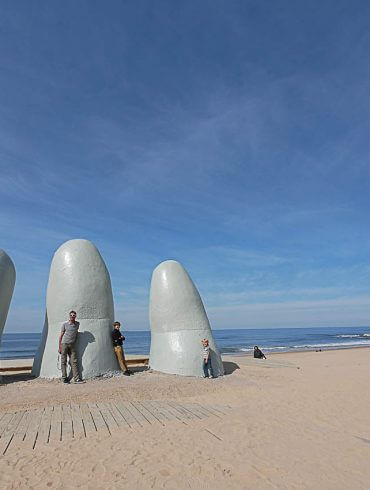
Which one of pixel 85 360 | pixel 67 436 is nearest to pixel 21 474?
pixel 67 436

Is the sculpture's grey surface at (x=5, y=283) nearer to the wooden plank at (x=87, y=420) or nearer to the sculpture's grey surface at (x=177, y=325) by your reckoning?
the sculpture's grey surface at (x=177, y=325)

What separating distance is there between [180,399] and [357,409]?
3274mm

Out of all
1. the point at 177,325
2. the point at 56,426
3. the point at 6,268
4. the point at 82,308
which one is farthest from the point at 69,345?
the point at 56,426

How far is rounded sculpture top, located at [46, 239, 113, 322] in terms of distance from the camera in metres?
9.76

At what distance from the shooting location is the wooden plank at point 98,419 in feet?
17.9

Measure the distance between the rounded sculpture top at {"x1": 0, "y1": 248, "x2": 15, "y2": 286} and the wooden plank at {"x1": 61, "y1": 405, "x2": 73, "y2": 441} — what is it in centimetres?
415

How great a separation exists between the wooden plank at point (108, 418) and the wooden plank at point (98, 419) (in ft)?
0.15

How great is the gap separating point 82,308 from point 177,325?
2.59 metres

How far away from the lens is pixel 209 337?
35.7 feet

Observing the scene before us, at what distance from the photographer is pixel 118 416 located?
6195 mm

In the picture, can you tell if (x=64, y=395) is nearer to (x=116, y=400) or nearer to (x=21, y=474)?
(x=116, y=400)

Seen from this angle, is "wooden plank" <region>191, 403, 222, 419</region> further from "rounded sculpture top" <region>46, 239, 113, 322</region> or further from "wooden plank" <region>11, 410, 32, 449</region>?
"rounded sculpture top" <region>46, 239, 113, 322</region>

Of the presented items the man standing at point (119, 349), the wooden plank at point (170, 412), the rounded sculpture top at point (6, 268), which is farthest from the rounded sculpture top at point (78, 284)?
the wooden plank at point (170, 412)

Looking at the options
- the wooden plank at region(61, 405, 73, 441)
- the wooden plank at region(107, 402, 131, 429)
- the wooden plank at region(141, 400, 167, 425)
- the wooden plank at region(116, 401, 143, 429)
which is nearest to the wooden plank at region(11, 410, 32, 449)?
the wooden plank at region(61, 405, 73, 441)
